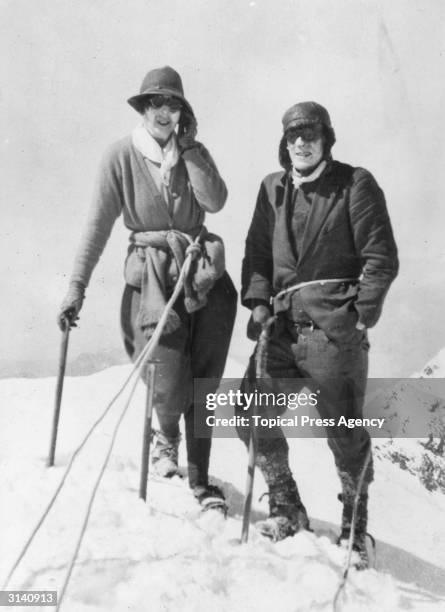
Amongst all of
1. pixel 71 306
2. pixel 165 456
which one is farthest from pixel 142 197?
pixel 165 456

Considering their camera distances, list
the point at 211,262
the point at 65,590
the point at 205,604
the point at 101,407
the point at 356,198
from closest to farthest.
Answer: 1. the point at 65,590
2. the point at 205,604
3. the point at 356,198
4. the point at 211,262
5. the point at 101,407

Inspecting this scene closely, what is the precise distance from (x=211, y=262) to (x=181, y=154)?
1.78 ft

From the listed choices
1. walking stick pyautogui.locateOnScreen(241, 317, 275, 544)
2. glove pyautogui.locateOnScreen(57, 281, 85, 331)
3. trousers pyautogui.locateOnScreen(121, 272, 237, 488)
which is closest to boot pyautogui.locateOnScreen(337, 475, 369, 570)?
walking stick pyautogui.locateOnScreen(241, 317, 275, 544)

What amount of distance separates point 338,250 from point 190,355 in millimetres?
861

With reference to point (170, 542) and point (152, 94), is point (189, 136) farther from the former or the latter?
point (170, 542)

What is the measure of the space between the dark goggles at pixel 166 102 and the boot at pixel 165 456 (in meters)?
1.62

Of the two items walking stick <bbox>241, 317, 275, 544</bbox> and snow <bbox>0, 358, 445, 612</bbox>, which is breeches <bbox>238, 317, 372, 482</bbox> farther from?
snow <bbox>0, 358, 445, 612</bbox>

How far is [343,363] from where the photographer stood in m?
2.94

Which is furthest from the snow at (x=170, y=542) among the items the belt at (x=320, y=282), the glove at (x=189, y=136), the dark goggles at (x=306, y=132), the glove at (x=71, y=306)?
the dark goggles at (x=306, y=132)

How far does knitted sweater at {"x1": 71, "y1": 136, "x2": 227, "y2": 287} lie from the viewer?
3.11 m

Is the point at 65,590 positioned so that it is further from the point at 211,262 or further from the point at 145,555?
the point at 211,262

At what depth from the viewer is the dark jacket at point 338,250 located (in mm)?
2910

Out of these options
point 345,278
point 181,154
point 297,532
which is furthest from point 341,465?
point 181,154

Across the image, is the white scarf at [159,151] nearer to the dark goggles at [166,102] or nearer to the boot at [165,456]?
the dark goggles at [166,102]
